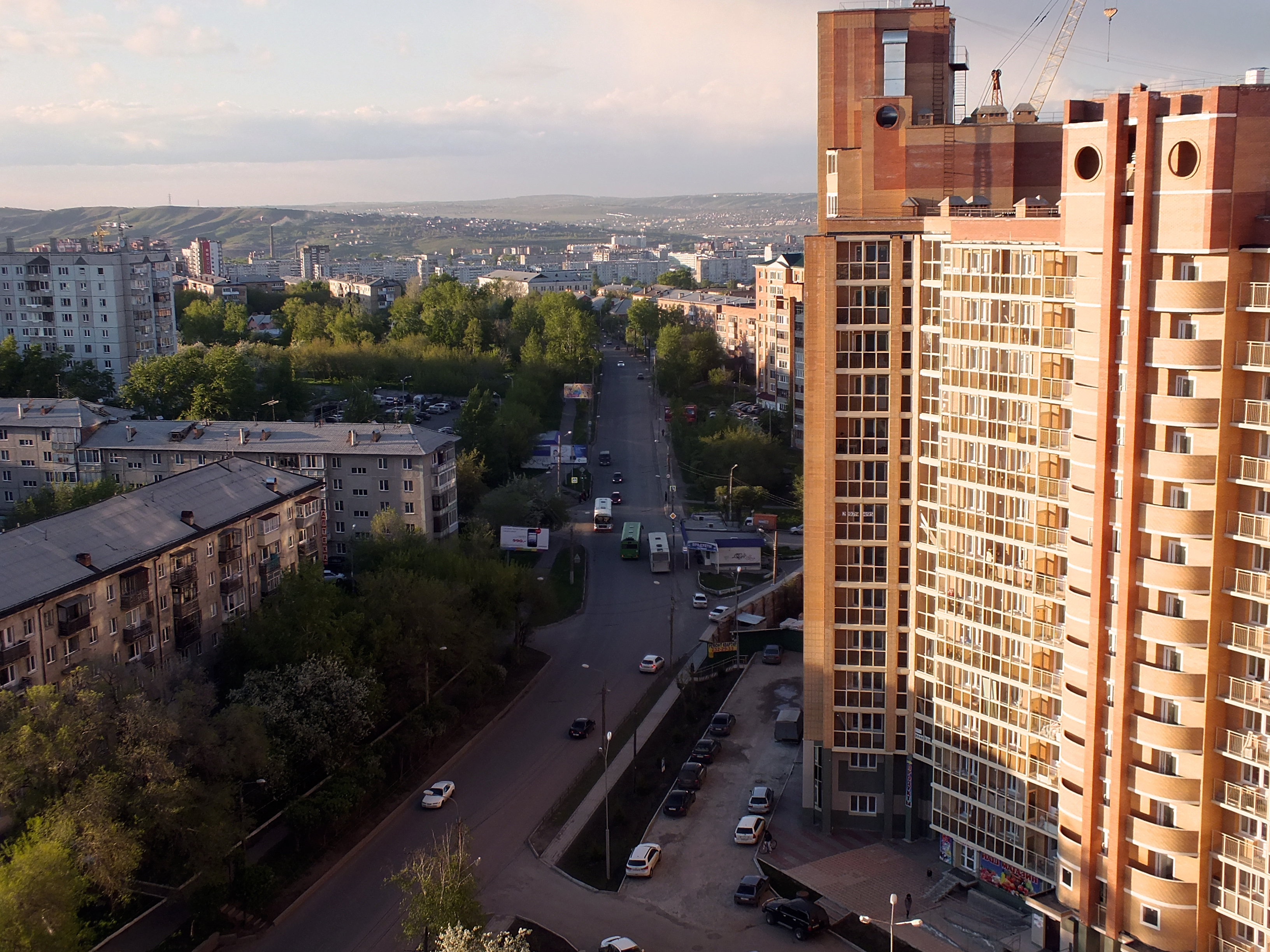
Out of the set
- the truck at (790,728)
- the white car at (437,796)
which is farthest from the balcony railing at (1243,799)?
the white car at (437,796)

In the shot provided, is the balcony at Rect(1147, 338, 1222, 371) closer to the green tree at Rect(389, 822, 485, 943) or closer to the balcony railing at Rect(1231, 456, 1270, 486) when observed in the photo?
the balcony railing at Rect(1231, 456, 1270, 486)

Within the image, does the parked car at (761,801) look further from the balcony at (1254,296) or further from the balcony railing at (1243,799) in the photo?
the balcony at (1254,296)

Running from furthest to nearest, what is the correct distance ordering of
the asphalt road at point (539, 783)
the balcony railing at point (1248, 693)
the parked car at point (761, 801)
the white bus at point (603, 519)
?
the white bus at point (603, 519)
the parked car at point (761, 801)
the asphalt road at point (539, 783)
the balcony railing at point (1248, 693)

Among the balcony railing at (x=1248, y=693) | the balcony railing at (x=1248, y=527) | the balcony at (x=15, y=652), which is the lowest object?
the balcony at (x=15, y=652)

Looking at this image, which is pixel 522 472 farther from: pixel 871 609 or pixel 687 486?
pixel 871 609

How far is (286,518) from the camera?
3812cm

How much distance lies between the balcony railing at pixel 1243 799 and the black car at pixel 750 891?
32.2 ft

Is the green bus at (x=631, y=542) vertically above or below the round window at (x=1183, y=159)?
below

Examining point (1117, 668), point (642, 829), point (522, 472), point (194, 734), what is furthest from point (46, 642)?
point (522, 472)

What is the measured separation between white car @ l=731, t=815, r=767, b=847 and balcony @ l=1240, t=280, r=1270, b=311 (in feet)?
52.1

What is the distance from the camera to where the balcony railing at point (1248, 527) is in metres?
19.2

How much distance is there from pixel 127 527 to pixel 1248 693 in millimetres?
26306

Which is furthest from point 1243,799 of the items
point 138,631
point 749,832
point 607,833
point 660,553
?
point 660,553

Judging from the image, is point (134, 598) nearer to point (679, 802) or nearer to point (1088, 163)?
point (679, 802)
